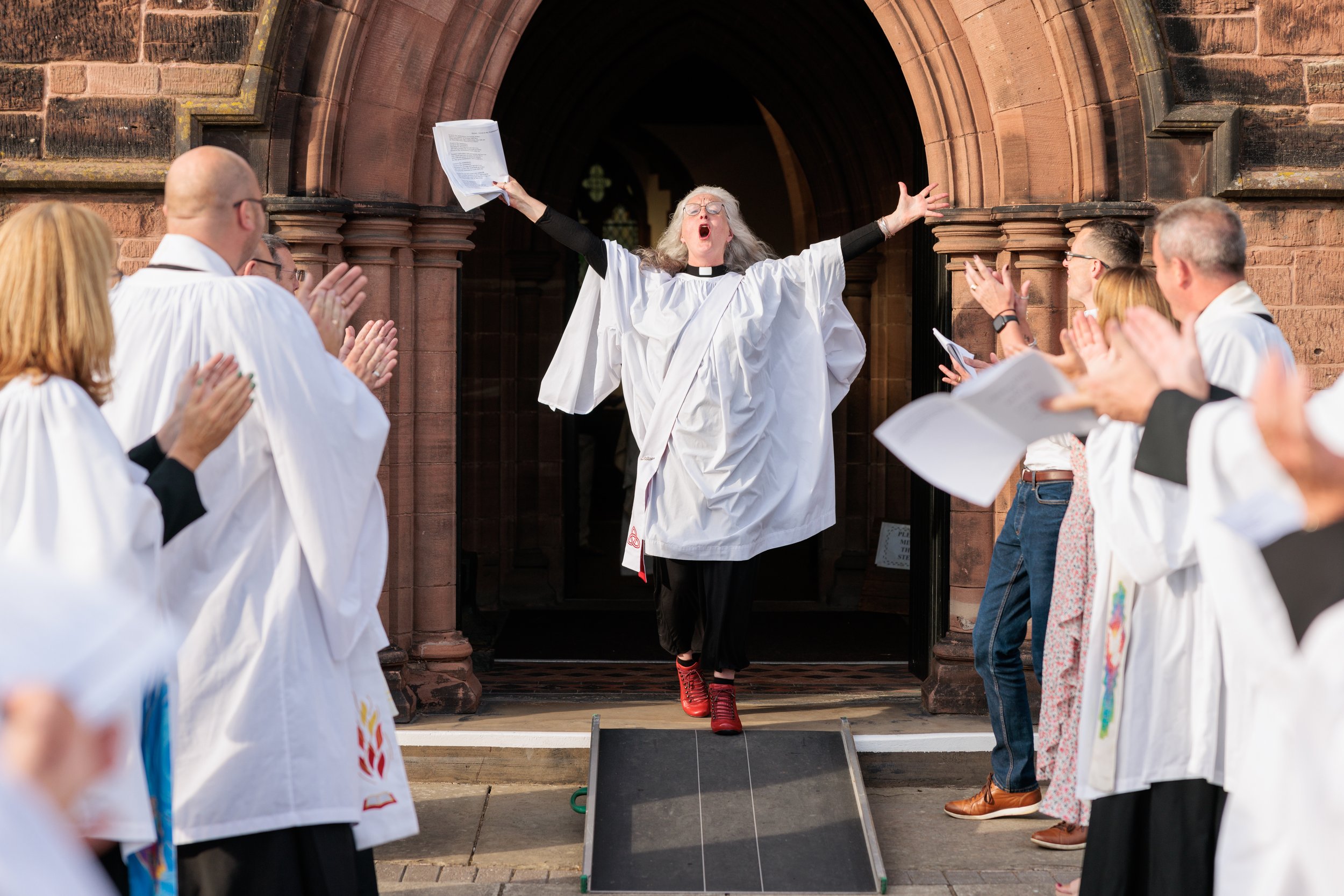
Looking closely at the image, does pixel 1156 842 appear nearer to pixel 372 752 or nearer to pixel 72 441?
pixel 372 752

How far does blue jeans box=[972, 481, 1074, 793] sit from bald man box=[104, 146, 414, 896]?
221 centimetres

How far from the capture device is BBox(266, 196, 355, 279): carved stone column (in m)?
4.71

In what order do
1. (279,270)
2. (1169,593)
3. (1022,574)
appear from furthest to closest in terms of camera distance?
(1022,574)
(279,270)
(1169,593)

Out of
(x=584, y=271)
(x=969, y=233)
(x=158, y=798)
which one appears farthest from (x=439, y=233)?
(x=584, y=271)

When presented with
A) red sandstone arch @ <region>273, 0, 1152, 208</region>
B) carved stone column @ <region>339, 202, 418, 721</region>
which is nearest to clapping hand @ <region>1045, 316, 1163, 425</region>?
red sandstone arch @ <region>273, 0, 1152, 208</region>

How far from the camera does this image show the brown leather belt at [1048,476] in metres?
3.88

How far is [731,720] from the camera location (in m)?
4.54

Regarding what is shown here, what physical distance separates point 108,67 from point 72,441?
331 centimetres

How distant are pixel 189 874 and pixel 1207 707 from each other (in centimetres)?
199

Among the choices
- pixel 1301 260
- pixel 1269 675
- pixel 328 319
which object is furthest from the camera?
pixel 1301 260

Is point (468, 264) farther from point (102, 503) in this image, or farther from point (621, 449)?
point (102, 503)

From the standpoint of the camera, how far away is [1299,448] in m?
1.42

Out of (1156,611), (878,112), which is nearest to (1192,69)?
(1156,611)

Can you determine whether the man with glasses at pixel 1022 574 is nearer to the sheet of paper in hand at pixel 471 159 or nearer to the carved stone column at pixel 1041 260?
the carved stone column at pixel 1041 260
